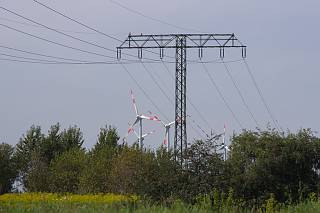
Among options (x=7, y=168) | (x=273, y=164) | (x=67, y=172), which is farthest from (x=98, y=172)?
(x=273, y=164)

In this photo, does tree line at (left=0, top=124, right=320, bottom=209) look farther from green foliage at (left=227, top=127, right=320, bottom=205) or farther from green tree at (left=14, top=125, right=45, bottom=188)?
green tree at (left=14, top=125, right=45, bottom=188)

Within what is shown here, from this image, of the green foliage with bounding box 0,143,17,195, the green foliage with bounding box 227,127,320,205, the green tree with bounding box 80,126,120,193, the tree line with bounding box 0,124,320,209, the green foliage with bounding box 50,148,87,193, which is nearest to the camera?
the tree line with bounding box 0,124,320,209

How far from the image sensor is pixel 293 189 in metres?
28.4

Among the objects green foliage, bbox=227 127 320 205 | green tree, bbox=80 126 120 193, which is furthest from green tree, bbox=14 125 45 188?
green foliage, bbox=227 127 320 205

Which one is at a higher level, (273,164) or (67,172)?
(67,172)

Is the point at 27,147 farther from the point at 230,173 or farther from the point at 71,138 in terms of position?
the point at 230,173

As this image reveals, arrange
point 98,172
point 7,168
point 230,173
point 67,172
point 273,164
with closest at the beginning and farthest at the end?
point 230,173
point 273,164
point 98,172
point 67,172
point 7,168

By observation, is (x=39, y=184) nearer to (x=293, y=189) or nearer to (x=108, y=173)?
(x=108, y=173)

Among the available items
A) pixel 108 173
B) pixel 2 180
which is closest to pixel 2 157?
pixel 2 180

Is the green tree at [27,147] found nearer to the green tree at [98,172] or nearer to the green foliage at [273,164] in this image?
the green tree at [98,172]

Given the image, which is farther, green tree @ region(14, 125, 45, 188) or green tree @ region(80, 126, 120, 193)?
green tree @ region(14, 125, 45, 188)

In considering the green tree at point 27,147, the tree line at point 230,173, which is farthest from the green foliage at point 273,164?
the green tree at point 27,147

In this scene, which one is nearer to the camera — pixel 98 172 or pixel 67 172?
pixel 98 172

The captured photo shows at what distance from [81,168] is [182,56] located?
32.4ft
